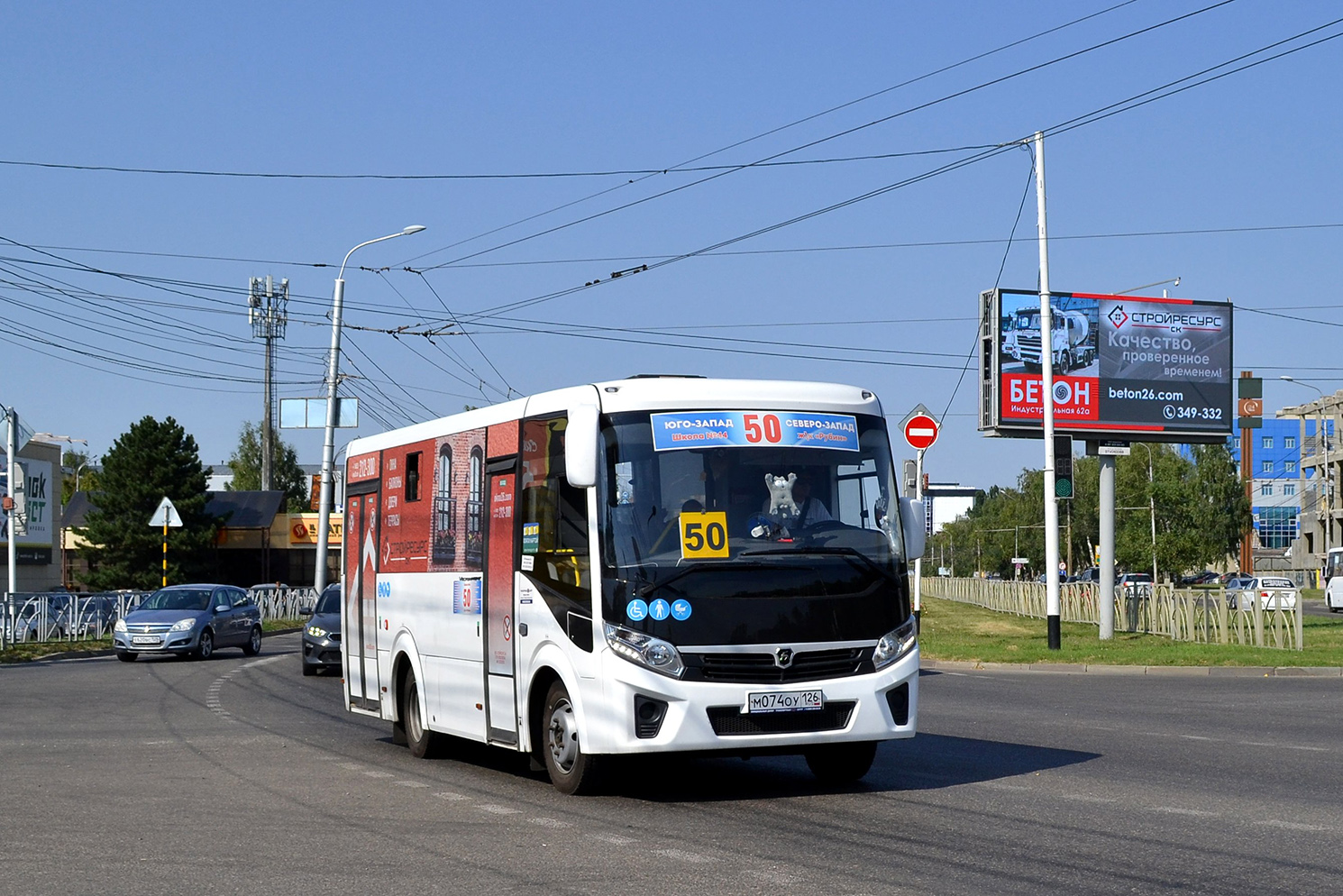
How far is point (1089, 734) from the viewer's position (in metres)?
14.6

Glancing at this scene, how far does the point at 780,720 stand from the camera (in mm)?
9969

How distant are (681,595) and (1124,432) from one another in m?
30.5

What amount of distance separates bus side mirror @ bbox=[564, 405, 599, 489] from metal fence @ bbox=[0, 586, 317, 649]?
24.0 m

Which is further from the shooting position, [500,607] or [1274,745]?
[1274,745]

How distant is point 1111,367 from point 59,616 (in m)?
25.0

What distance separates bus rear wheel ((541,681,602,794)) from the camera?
10.3 metres

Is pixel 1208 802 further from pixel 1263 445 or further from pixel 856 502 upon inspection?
pixel 1263 445

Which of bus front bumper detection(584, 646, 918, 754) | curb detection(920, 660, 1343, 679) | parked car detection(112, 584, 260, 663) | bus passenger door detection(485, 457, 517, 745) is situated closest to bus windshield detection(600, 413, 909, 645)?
bus front bumper detection(584, 646, 918, 754)

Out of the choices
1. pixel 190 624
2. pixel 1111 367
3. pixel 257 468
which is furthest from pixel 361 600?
pixel 257 468

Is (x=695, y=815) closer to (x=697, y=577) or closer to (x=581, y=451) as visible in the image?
(x=697, y=577)

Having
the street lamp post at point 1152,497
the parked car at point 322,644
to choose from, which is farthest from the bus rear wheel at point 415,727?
the street lamp post at point 1152,497

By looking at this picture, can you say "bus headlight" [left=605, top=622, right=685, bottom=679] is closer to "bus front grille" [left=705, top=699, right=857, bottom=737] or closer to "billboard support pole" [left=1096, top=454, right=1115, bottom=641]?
"bus front grille" [left=705, top=699, right=857, bottom=737]

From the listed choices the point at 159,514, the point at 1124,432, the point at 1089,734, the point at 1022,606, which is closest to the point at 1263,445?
the point at 1022,606

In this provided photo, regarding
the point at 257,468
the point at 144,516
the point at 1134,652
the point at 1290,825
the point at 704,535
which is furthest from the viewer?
the point at 257,468
